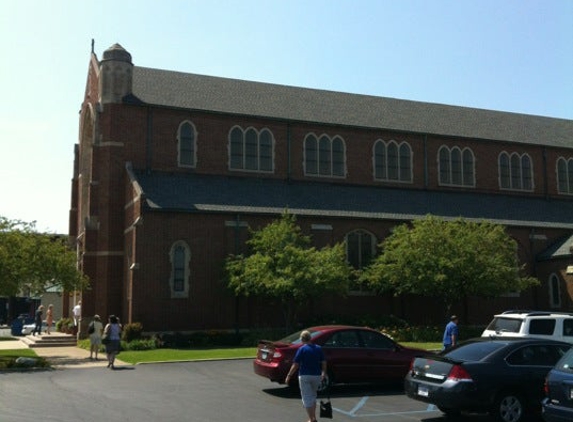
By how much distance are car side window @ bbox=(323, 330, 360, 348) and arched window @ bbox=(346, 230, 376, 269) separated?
1687cm

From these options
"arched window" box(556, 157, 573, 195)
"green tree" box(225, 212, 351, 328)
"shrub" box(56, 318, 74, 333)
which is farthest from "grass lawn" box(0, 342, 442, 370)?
"arched window" box(556, 157, 573, 195)

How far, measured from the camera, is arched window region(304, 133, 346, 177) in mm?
36312

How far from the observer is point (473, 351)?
1238 centimetres

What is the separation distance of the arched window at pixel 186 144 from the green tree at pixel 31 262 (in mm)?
9447

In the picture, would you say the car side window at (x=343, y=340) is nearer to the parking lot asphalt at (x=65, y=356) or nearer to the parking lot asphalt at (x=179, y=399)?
the parking lot asphalt at (x=179, y=399)

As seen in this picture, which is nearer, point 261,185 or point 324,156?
point 261,185

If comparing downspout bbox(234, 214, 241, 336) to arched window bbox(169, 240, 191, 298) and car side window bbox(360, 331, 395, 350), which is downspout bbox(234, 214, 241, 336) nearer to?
arched window bbox(169, 240, 191, 298)

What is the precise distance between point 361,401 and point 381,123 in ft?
87.3

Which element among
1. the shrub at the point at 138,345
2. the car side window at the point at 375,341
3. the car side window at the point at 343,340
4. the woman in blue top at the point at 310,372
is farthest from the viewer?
the shrub at the point at 138,345

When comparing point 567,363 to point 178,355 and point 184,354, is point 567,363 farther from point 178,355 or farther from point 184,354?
point 184,354

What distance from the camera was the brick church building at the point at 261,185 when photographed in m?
29.4

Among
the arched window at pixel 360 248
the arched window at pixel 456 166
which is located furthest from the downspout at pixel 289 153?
the arched window at pixel 456 166

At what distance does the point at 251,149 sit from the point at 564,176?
2122cm

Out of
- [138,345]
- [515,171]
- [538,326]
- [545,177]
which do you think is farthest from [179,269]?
[545,177]
